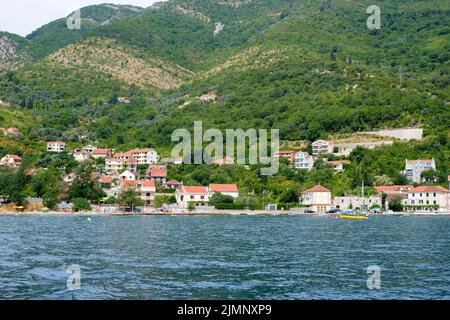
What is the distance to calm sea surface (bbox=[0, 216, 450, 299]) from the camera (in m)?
17.9

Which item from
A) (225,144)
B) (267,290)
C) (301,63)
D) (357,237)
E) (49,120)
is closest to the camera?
(267,290)

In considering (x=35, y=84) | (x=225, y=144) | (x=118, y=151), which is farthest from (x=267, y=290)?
(x=35, y=84)

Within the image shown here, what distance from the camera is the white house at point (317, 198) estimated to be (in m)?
85.1

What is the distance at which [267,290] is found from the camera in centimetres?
1833

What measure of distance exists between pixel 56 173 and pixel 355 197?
4684cm

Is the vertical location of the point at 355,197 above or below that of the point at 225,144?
below

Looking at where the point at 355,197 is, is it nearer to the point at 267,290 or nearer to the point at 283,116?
the point at 283,116

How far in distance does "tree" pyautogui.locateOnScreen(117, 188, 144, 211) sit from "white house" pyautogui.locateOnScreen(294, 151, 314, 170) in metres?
29.3

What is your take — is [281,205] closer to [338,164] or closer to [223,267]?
[338,164]

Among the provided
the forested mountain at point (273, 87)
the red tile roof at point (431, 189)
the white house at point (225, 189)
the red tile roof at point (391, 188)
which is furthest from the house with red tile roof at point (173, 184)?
the red tile roof at point (431, 189)

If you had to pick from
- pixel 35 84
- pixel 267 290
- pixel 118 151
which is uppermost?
pixel 35 84

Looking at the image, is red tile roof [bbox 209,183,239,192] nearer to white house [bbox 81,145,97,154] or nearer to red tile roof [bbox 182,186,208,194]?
red tile roof [bbox 182,186,208,194]

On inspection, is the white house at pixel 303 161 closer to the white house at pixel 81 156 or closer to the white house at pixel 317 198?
the white house at pixel 317 198

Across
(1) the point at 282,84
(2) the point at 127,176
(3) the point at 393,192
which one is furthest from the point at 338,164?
(1) the point at 282,84
